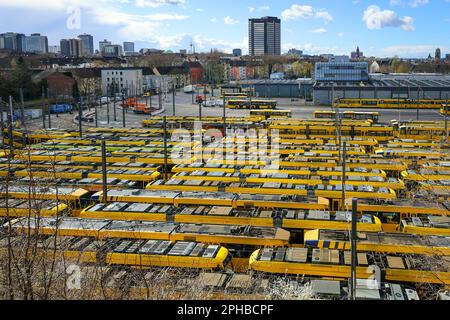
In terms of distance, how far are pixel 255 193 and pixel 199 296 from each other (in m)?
7.88

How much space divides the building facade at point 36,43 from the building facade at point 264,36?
67.5 m

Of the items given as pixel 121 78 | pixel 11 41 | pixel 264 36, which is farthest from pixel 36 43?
pixel 121 78

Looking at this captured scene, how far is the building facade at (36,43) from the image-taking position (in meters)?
144

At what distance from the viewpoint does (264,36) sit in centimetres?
17100

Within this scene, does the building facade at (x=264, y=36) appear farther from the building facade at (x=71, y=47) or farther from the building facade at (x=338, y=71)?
the building facade at (x=338, y=71)

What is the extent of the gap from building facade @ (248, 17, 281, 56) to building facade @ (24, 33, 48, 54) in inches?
2657

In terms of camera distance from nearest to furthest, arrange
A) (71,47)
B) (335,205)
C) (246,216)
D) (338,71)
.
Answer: (246,216) → (335,205) → (338,71) → (71,47)

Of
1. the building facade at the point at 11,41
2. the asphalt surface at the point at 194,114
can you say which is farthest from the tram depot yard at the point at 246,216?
the building facade at the point at 11,41

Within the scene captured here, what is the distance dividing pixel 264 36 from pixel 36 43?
7422 centimetres

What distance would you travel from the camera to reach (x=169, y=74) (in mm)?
82938

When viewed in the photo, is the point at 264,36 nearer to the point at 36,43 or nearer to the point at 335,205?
the point at 36,43
